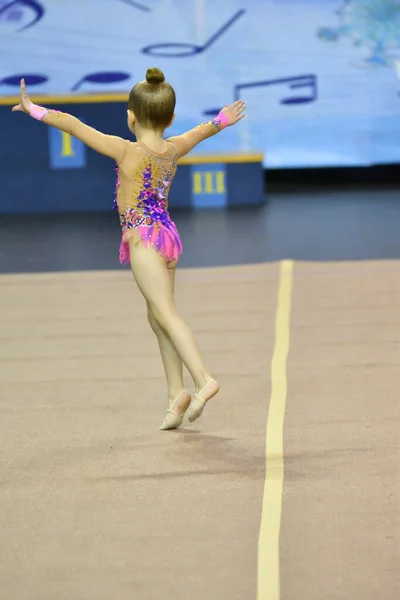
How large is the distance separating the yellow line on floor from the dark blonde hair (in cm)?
110

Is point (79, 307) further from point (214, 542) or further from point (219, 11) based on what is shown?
point (219, 11)

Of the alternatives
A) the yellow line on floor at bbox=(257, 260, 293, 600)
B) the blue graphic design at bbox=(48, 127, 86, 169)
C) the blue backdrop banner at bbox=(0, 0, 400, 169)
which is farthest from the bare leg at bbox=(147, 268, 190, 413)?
the blue backdrop banner at bbox=(0, 0, 400, 169)

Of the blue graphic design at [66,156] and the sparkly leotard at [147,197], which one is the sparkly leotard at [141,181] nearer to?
the sparkly leotard at [147,197]

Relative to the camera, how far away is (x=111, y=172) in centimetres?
1089

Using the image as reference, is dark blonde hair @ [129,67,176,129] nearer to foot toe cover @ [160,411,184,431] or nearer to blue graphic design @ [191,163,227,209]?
foot toe cover @ [160,411,184,431]

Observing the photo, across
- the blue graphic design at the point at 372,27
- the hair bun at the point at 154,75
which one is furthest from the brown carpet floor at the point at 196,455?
the blue graphic design at the point at 372,27

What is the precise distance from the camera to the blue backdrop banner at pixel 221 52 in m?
12.0

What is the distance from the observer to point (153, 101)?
374 centimetres

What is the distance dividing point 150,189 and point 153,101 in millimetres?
291

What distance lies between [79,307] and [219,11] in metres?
6.66

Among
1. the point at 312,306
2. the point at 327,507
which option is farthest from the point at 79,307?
the point at 327,507

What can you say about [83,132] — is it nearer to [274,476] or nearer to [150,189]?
[150,189]

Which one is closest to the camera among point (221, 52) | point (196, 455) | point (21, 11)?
point (196, 455)

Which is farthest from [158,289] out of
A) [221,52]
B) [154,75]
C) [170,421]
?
[221,52]
